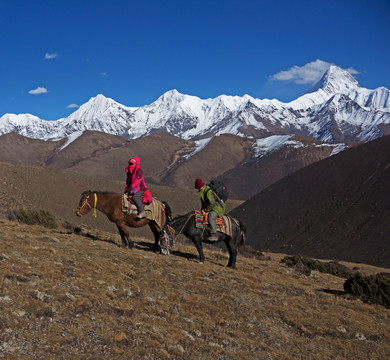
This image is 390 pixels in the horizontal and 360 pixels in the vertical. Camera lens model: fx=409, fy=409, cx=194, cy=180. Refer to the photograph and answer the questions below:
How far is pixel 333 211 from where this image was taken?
50.7 meters

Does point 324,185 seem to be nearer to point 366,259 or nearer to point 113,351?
point 366,259

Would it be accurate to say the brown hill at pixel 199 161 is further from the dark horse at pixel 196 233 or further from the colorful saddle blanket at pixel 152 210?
the colorful saddle blanket at pixel 152 210

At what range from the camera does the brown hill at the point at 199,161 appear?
146 meters

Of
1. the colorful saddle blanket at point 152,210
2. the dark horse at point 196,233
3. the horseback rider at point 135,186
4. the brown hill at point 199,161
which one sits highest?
the brown hill at point 199,161

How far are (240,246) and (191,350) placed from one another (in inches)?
303

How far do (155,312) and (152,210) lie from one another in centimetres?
589

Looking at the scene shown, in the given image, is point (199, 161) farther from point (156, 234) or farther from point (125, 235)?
point (125, 235)

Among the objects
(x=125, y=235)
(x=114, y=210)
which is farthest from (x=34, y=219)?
(x=125, y=235)

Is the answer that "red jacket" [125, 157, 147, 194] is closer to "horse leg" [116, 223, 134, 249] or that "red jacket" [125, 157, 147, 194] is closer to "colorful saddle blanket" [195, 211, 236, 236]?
"horse leg" [116, 223, 134, 249]

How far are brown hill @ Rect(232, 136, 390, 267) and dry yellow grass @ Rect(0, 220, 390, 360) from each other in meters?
31.3

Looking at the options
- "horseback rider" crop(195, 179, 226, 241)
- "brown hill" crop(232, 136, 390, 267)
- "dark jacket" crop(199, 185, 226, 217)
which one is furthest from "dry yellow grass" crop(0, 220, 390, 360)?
"brown hill" crop(232, 136, 390, 267)

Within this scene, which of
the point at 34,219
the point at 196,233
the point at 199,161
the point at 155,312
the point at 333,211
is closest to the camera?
the point at 155,312

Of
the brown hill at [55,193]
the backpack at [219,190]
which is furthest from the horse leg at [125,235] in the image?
the brown hill at [55,193]

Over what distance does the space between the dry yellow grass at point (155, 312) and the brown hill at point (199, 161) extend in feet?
386
